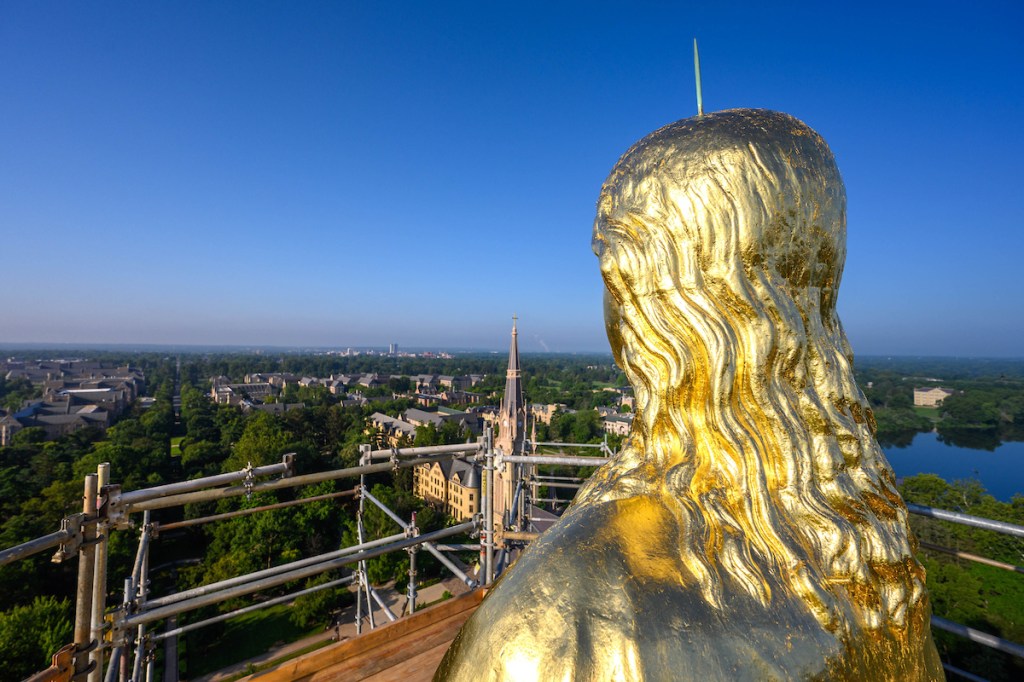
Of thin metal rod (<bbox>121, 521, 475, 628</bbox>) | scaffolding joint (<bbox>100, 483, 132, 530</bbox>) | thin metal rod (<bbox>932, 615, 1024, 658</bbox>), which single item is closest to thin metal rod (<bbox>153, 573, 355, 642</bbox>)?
thin metal rod (<bbox>121, 521, 475, 628</bbox>)

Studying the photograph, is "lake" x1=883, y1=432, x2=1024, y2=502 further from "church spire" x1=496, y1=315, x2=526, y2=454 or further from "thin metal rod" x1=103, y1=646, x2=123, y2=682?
"thin metal rod" x1=103, y1=646, x2=123, y2=682

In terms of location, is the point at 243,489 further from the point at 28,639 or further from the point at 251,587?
the point at 28,639

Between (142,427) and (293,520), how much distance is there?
3545cm

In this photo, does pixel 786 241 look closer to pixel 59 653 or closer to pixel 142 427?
pixel 59 653

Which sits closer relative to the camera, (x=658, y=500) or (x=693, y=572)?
(x=693, y=572)

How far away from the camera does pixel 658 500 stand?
1.38 m

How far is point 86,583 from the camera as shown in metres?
2.41

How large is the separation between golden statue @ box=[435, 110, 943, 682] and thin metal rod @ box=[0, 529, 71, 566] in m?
2.06

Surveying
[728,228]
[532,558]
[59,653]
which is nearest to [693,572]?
[532,558]

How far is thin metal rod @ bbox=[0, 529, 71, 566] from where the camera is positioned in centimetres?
196

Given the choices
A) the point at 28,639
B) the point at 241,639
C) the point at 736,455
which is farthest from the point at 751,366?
the point at 241,639

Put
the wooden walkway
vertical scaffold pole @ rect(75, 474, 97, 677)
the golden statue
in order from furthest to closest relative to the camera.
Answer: the wooden walkway, vertical scaffold pole @ rect(75, 474, 97, 677), the golden statue

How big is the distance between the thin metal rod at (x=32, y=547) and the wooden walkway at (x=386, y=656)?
114 cm

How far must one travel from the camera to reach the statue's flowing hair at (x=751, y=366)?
1.34 meters
